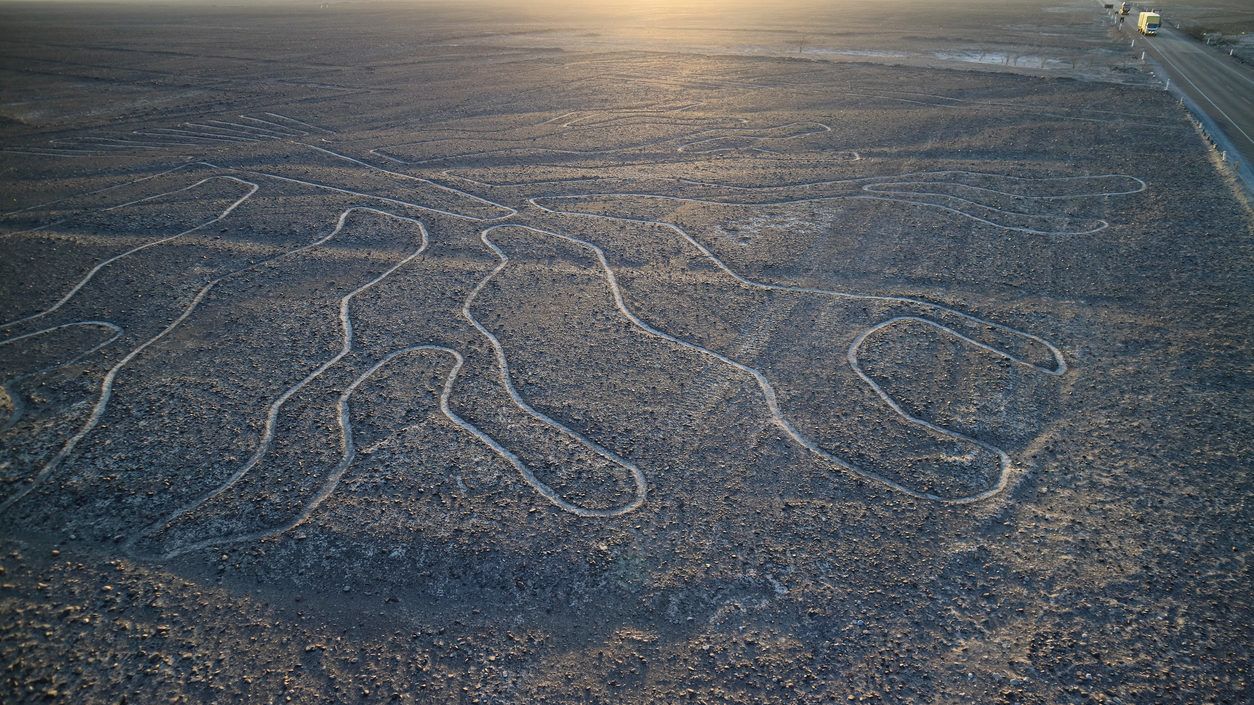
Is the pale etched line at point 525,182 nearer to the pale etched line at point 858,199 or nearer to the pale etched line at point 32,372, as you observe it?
the pale etched line at point 858,199

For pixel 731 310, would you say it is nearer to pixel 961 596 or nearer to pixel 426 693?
pixel 961 596

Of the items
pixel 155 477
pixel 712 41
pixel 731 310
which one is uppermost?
pixel 712 41

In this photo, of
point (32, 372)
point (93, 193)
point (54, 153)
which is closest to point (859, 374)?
point (32, 372)

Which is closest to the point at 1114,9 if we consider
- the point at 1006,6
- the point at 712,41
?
the point at 1006,6

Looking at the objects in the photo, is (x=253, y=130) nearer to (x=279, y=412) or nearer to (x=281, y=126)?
(x=281, y=126)

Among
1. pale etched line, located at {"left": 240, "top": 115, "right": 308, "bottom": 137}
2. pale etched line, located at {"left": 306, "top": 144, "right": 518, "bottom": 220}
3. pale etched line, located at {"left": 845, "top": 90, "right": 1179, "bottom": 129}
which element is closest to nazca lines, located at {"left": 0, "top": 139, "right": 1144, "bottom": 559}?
pale etched line, located at {"left": 306, "top": 144, "right": 518, "bottom": 220}

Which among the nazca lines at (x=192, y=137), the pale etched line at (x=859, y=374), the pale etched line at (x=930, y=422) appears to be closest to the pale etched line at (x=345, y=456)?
the pale etched line at (x=859, y=374)
